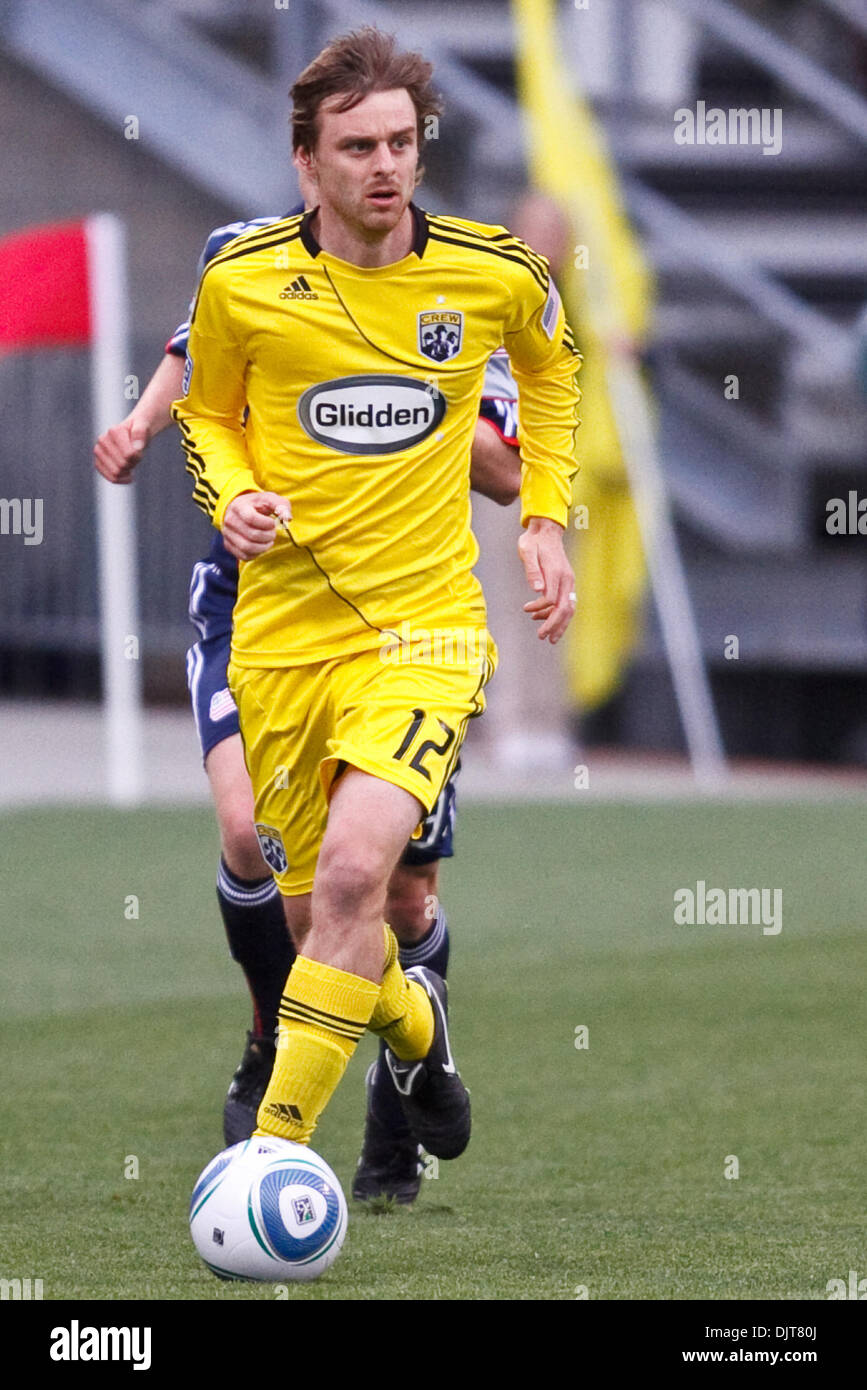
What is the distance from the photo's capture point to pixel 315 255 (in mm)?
4512

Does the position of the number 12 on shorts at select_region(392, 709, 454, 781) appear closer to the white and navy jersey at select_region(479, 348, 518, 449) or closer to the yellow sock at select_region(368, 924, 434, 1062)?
the yellow sock at select_region(368, 924, 434, 1062)

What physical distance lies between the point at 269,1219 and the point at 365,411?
1516 mm

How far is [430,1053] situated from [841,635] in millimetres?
13931

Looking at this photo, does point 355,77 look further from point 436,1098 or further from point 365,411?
point 436,1098

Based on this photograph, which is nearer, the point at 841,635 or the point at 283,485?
the point at 283,485

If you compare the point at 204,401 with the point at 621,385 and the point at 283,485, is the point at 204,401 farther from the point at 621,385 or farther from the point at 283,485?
the point at 621,385

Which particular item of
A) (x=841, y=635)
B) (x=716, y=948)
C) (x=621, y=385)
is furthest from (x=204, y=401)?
(x=841, y=635)

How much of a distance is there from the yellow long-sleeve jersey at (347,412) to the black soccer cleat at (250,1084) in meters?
1.05

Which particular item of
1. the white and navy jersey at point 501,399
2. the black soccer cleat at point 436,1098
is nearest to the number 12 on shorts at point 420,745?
the black soccer cleat at point 436,1098

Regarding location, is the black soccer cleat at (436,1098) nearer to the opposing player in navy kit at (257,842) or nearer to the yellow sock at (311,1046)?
the opposing player in navy kit at (257,842)

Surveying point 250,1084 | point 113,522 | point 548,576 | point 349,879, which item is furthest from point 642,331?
point 349,879

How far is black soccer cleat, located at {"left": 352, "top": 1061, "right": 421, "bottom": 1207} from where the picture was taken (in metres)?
4.99

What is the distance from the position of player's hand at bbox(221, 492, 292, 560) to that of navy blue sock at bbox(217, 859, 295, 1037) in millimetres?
1291

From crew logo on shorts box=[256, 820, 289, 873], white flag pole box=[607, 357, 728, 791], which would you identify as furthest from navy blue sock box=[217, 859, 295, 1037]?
white flag pole box=[607, 357, 728, 791]
